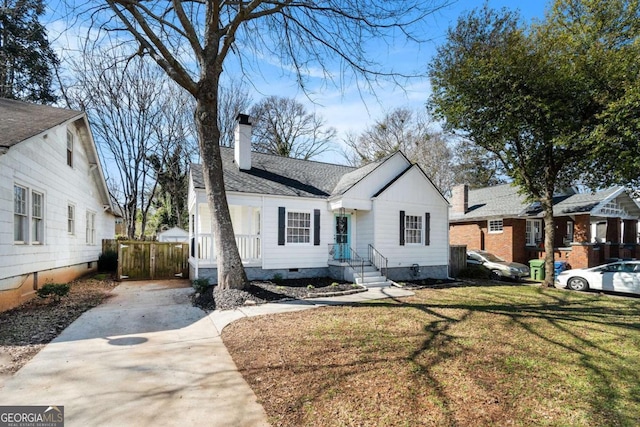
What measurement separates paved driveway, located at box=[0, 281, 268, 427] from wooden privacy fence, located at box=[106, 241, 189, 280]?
724 centimetres

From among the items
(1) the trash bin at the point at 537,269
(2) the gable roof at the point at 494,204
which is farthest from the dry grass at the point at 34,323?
(2) the gable roof at the point at 494,204

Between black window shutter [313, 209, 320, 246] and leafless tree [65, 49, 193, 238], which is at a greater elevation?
leafless tree [65, 49, 193, 238]

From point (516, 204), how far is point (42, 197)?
22115mm

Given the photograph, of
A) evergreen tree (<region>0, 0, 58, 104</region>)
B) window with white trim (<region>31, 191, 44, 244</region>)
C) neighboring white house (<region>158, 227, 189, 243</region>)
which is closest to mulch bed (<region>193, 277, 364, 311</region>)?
window with white trim (<region>31, 191, 44, 244</region>)

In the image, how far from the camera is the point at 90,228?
1493 centimetres

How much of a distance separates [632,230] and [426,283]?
55.1ft

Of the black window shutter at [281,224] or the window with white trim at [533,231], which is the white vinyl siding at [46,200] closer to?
the black window shutter at [281,224]

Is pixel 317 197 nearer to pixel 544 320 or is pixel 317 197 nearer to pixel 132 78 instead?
pixel 544 320

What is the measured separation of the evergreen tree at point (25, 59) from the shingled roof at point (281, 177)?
13.5 meters

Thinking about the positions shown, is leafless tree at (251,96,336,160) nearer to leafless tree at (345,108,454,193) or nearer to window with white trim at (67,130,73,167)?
leafless tree at (345,108,454,193)

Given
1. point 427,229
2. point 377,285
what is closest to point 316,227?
point 377,285

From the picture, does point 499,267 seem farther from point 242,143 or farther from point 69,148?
point 69,148

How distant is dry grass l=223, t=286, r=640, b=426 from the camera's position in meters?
3.41

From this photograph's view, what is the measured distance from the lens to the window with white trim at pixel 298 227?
41.1ft
